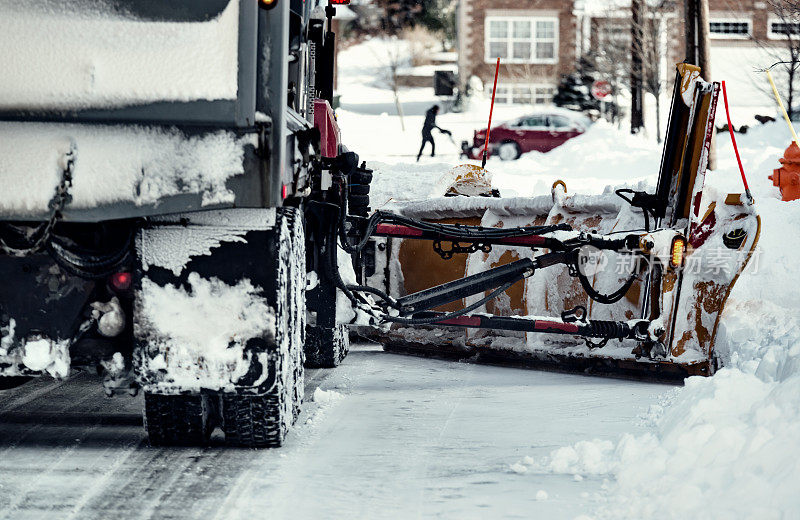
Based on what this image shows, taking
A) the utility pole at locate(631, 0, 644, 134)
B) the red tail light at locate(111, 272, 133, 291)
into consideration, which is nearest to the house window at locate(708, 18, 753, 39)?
the utility pole at locate(631, 0, 644, 134)

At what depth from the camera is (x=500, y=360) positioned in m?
7.94

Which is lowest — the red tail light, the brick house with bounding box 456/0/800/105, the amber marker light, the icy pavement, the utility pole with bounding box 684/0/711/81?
the icy pavement

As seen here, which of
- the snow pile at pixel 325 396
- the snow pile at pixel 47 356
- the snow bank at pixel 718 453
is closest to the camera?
the snow bank at pixel 718 453

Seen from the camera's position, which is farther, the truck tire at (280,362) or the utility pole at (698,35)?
the utility pole at (698,35)

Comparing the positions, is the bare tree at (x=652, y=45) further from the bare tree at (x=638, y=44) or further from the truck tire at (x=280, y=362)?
the truck tire at (x=280, y=362)

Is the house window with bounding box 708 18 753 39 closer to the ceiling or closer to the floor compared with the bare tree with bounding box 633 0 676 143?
closer to the ceiling

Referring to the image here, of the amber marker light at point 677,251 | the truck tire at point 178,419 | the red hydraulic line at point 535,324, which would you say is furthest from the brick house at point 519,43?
the truck tire at point 178,419

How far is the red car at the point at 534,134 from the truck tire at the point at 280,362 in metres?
27.3

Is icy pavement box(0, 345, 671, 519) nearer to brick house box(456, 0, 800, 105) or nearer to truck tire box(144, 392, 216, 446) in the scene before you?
truck tire box(144, 392, 216, 446)

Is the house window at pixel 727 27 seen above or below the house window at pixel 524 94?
above

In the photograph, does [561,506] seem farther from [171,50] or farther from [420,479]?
[171,50]

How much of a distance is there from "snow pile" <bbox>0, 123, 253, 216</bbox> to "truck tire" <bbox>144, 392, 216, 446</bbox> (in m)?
0.96

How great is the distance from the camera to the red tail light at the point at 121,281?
15.0ft

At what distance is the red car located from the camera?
3228cm
